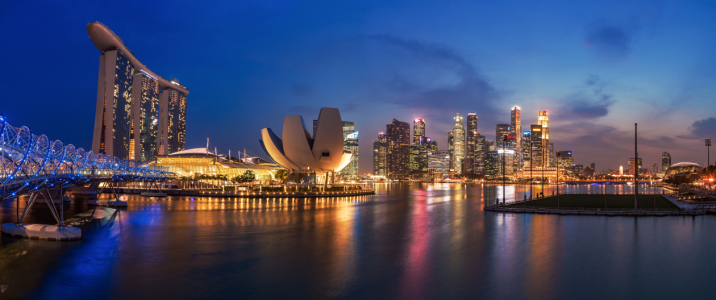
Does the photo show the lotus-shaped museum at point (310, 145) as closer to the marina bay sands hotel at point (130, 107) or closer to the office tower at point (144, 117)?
the marina bay sands hotel at point (130, 107)

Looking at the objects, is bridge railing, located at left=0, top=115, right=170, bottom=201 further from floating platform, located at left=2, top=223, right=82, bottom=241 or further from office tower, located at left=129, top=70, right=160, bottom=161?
office tower, located at left=129, top=70, right=160, bottom=161

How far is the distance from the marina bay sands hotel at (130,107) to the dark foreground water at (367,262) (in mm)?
75082

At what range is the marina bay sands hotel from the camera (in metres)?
84.1

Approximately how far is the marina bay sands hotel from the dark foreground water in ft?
246

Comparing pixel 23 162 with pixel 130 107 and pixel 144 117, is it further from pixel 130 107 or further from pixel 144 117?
pixel 144 117

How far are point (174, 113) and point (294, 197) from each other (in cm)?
10737

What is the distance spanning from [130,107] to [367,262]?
324 feet

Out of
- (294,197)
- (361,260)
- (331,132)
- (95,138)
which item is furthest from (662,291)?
(95,138)

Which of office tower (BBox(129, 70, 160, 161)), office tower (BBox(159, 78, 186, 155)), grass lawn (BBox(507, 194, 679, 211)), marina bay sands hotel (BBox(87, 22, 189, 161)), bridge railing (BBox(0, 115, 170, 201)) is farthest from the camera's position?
office tower (BBox(159, 78, 186, 155))

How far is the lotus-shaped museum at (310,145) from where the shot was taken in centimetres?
5259

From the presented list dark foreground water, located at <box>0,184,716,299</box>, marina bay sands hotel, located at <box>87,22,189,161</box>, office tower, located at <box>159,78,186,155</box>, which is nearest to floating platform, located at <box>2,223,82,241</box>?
dark foreground water, located at <box>0,184,716,299</box>

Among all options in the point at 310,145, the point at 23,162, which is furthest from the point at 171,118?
the point at 23,162

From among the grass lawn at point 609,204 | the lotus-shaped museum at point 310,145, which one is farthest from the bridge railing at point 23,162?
the lotus-shaped museum at point 310,145

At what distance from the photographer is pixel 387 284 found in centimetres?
993
